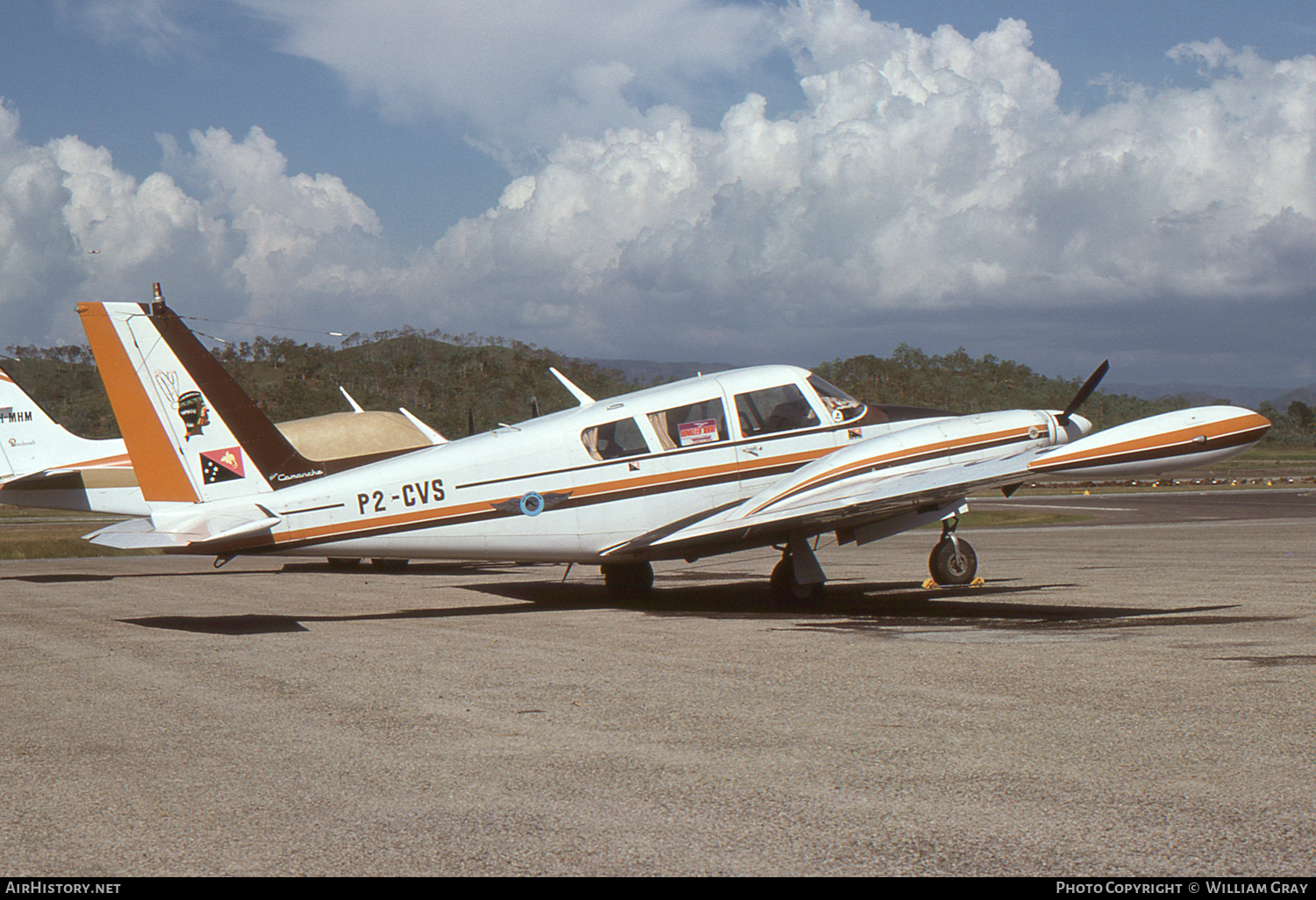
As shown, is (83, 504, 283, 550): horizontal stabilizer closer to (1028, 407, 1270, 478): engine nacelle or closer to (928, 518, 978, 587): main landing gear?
(1028, 407, 1270, 478): engine nacelle

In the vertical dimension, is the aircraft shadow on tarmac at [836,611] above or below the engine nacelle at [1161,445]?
below

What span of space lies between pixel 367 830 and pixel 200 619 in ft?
31.4

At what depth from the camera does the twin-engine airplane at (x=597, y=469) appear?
1247cm

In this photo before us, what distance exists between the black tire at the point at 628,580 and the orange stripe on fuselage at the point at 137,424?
5878 mm

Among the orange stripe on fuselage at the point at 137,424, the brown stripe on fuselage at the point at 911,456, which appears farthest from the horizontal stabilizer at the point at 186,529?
the brown stripe on fuselage at the point at 911,456

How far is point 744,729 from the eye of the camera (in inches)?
261

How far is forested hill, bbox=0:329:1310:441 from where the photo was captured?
11688cm

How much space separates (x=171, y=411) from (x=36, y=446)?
1404 cm

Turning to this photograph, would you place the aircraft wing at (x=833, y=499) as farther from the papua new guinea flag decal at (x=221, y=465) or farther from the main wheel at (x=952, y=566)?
the papua new guinea flag decal at (x=221, y=465)

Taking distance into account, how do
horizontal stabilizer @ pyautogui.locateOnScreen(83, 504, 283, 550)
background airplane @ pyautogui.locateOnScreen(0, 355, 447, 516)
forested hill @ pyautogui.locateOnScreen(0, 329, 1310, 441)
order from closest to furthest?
1. horizontal stabilizer @ pyautogui.locateOnScreen(83, 504, 283, 550)
2. background airplane @ pyautogui.locateOnScreen(0, 355, 447, 516)
3. forested hill @ pyautogui.locateOnScreen(0, 329, 1310, 441)

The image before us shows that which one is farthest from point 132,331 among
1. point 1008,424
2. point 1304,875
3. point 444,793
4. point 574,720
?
point 1304,875

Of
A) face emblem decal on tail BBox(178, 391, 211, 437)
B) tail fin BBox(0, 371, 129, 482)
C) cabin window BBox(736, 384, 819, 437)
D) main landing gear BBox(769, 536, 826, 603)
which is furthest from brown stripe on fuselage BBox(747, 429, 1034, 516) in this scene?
tail fin BBox(0, 371, 129, 482)

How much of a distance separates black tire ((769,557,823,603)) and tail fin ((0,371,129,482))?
1645 centimetres

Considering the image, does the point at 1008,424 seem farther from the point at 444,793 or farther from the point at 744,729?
the point at 444,793
